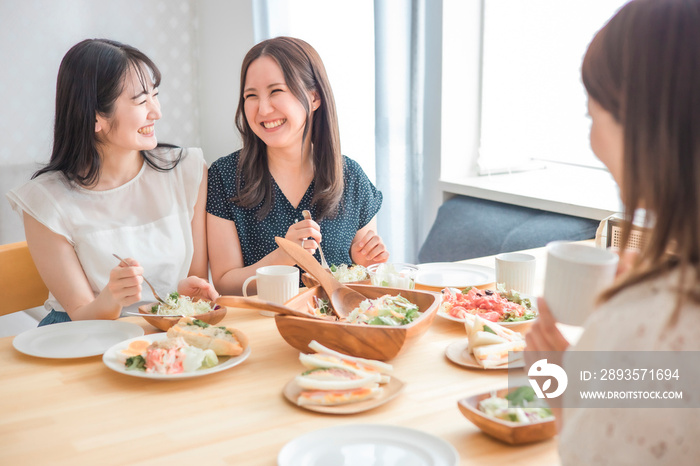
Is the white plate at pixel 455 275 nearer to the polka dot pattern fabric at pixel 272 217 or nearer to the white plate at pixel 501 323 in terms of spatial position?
the white plate at pixel 501 323

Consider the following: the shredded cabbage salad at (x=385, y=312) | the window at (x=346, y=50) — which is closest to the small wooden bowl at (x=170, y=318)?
the shredded cabbage salad at (x=385, y=312)

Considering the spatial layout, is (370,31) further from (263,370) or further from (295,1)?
(263,370)

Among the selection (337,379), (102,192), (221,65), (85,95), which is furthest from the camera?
(221,65)

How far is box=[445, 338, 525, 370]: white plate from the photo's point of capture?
3.71 feet

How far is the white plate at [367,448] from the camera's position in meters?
0.84

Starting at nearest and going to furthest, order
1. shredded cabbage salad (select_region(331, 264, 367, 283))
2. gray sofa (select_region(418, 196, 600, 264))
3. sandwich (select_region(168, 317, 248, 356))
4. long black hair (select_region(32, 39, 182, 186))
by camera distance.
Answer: sandwich (select_region(168, 317, 248, 356)) → shredded cabbage salad (select_region(331, 264, 367, 283)) → long black hair (select_region(32, 39, 182, 186)) → gray sofa (select_region(418, 196, 600, 264))

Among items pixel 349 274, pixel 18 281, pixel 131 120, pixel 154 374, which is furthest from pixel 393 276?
pixel 18 281

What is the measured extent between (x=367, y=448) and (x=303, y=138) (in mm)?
1320

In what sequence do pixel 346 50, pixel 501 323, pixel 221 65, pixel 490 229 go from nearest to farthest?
pixel 501 323 < pixel 490 229 < pixel 346 50 < pixel 221 65

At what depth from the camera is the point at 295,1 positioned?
3.34m

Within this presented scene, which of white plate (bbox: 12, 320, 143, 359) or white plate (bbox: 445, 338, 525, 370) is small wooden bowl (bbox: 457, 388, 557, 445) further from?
white plate (bbox: 12, 320, 143, 359)

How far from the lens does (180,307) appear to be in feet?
4.50

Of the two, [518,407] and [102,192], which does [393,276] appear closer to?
[518,407]

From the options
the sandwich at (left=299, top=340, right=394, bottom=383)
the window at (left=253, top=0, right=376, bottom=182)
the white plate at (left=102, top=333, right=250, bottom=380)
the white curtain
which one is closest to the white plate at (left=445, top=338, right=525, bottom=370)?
the sandwich at (left=299, top=340, right=394, bottom=383)
